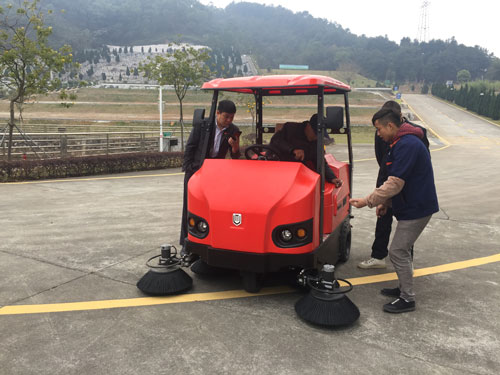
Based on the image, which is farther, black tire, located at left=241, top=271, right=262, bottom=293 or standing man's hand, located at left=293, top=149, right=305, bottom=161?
standing man's hand, located at left=293, top=149, right=305, bottom=161

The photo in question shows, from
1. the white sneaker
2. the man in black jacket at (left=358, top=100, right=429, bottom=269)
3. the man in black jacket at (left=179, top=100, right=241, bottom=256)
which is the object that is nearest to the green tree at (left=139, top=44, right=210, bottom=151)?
the man in black jacket at (left=179, top=100, right=241, bottom=256)

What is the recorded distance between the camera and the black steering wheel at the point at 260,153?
13.8ft

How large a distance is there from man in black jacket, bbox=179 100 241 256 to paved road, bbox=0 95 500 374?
43.8 inches

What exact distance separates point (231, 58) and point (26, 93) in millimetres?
174525

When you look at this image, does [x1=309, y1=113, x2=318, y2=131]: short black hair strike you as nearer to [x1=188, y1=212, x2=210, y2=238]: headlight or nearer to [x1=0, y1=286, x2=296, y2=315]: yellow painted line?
[x1=188, y1=212, x2=210, y2=238]: headlight

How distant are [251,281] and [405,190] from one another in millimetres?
1690

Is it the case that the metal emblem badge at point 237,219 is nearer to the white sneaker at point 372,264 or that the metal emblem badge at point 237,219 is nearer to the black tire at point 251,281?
the black tire at point 251,281

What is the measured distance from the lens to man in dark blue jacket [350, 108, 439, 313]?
3678 mm

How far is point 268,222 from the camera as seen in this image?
3.59m

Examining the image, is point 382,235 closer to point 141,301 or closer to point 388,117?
point 388,117

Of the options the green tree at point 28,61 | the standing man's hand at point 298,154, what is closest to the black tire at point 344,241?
the standing man's hand at point 298,154

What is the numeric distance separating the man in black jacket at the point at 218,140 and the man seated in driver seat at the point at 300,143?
0.56 metres

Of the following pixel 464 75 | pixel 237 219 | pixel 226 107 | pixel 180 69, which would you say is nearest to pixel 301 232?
pixel 237 219

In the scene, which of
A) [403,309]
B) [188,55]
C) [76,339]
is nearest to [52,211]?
[76,339]
